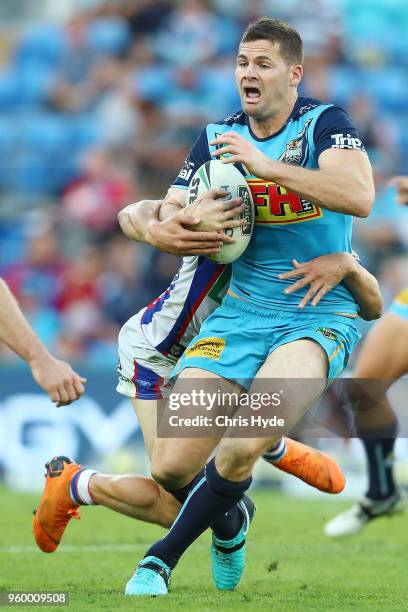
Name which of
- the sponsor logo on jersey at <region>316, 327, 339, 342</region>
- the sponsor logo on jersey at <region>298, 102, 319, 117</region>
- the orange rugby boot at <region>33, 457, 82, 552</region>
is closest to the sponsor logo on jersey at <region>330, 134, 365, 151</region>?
the sponsor logo on jersey at <region>298, 102, 319, 117</region>

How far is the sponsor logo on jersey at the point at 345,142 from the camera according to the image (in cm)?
541

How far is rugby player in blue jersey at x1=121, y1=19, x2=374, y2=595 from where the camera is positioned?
5309 millimetres

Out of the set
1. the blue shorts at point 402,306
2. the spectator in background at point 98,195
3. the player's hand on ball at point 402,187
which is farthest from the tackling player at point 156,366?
the spectator in background at point 98,195

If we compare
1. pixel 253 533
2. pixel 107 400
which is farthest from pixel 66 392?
pixel 107 400

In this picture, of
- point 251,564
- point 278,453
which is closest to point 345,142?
point 278,453

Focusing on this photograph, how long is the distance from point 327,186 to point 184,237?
695 millimetres

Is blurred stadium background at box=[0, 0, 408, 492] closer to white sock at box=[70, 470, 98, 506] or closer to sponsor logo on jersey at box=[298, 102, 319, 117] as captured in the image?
white sock at box=[70, 470, 98, 506]

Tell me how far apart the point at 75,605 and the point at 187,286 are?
1.88 meters

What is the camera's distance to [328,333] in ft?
18.5

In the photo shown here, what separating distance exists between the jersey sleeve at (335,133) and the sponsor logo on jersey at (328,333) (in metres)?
0.83

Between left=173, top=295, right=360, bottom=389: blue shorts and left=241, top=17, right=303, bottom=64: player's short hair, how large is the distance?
125 centimetres

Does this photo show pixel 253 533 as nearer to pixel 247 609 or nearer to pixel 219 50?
pixel 247 609

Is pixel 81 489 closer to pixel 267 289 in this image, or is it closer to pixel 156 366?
pixel 156 366

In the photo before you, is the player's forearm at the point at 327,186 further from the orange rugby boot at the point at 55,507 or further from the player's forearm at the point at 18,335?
the orange rugby boot at the point at 55,507
